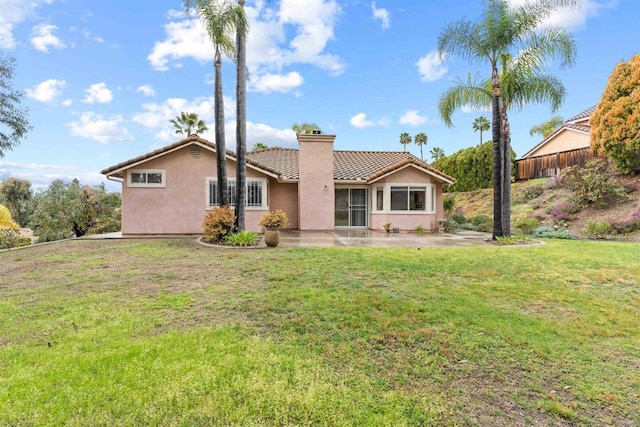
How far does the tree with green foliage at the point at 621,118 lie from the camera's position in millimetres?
19062

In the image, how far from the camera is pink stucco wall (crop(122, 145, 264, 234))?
17.0 meters

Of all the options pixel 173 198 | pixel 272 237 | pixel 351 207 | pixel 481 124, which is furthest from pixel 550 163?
pixel 173 198

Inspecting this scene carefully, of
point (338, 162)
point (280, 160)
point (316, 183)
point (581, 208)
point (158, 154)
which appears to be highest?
point (280, 160)

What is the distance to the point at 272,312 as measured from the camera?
18.7 ft

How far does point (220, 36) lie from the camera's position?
13.6 m

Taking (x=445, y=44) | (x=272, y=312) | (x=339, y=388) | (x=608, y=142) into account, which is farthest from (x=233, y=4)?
(x=608, y=142)

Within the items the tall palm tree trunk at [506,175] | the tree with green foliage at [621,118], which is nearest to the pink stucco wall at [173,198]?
the tall palm tree trunk at [506,175]

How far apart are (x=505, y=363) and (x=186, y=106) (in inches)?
1514

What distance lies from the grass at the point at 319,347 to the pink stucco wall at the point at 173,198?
858 cm

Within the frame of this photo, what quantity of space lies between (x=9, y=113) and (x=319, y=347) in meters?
25.0

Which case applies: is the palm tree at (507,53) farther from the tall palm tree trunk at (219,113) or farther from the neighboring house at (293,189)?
the tall palm tree trunk at (219,113)

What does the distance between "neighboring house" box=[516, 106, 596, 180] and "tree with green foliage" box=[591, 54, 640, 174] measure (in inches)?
157

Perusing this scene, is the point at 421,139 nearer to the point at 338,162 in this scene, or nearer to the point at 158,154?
the point at 338,162

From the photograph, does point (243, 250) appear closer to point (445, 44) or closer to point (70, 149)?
point (445, 44)
